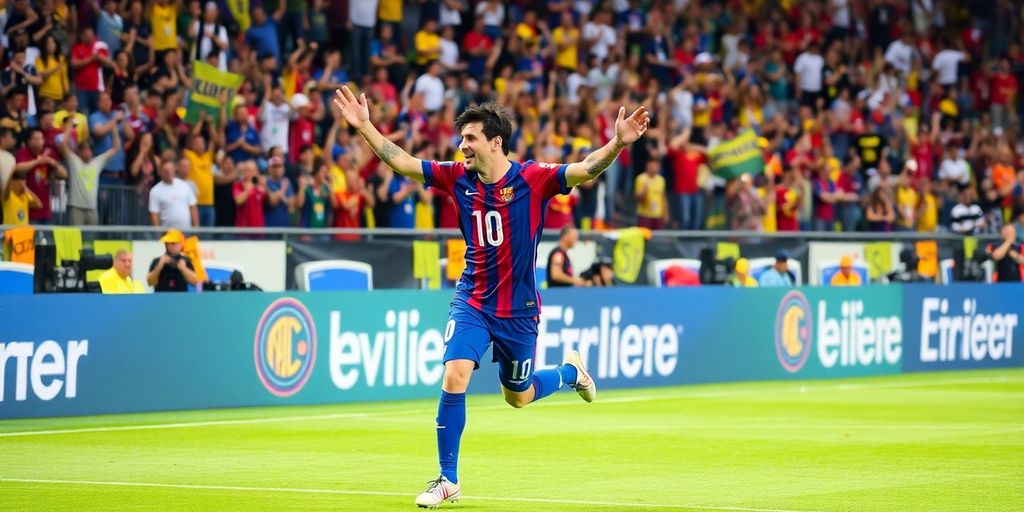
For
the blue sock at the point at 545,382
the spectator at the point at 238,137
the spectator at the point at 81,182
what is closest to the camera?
the blue sock at the point at 545,382

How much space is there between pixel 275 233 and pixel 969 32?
78.5 feet

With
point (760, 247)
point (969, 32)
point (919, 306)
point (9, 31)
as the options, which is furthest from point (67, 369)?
point (969, 32)

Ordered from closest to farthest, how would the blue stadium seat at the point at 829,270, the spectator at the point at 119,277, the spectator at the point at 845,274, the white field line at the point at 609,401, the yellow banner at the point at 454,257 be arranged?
1. the white field line at the point at 609,401
2. the spectator at the point at 119,277
3. the yellow banner at the point at 454,257
4. the spectator at the point at 845,274
5. the blue stadium seat at the point at 829,270

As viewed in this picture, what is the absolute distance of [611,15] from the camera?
101ft

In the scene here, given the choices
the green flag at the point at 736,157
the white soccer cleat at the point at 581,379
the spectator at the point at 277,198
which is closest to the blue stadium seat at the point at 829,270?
the green flag at the point at 736,157

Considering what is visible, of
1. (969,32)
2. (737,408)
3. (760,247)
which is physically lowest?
(737,408)

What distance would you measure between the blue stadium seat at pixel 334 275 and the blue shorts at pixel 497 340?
9407mm

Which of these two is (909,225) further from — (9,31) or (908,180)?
(9,31)

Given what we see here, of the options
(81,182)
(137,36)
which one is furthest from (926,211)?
(81,182)

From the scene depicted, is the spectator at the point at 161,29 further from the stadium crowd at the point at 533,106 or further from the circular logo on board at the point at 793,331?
the circular logo on board at the point at 793,331

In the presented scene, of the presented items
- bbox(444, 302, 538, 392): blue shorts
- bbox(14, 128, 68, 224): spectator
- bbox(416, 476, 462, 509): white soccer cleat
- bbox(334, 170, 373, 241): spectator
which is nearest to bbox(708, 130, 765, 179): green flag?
bbox(334, 170, 373, 241): spectator

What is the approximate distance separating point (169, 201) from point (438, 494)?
11520 millimetres

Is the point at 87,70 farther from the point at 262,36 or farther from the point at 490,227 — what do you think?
the point at 490,227

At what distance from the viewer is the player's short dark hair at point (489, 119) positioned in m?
10.5
